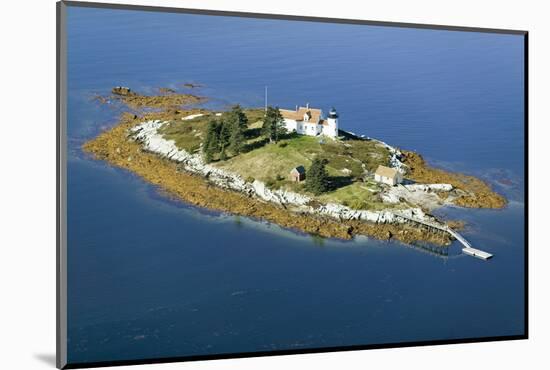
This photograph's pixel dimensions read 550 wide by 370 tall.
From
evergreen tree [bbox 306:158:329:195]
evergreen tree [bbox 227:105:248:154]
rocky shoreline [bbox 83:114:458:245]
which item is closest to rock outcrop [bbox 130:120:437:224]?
rocky shoreline [bbox 83:114:458:245]

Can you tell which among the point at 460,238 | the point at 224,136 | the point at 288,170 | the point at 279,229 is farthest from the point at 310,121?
the point at 460,238

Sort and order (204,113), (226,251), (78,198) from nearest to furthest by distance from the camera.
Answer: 1. (78,198)
2. (226,251)
3. (204,113)

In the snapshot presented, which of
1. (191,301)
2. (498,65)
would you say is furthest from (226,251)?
(498,65)

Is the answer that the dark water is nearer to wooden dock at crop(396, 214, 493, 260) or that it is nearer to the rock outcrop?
wooden dock at crop(396, 214, 493, 260)

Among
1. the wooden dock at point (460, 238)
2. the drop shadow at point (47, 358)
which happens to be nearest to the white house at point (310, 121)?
the wooden dock at point (460, 238)

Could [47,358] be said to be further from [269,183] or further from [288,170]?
[288,170]

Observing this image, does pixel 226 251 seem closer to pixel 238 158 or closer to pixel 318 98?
pixel 238 158

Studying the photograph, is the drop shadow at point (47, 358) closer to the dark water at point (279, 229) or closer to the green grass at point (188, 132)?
the dark water at point (279, 229)
